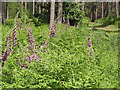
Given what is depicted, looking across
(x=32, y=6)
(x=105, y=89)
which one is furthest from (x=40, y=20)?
(x=32, y=6)

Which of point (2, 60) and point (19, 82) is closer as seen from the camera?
point (19, 82)

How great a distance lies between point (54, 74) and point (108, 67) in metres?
1.55

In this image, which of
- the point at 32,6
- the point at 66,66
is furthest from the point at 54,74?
the point at 32,6

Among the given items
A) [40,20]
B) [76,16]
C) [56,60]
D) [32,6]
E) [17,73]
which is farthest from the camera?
[32,6]

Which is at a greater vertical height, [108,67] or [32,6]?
[32,6]

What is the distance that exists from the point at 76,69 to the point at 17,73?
115 centimetres

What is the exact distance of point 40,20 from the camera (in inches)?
878

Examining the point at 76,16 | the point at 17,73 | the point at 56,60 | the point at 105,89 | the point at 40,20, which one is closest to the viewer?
the point at 105,89

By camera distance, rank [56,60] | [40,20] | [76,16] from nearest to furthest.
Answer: [56,60]
[76,16]
[40,20]

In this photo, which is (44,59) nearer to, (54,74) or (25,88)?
(54,74)

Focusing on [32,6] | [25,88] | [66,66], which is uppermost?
[32,6]

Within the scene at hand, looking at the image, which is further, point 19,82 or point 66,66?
point 66,66

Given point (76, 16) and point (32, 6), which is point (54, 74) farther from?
point (32, 6)

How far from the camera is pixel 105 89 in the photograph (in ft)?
13.1
